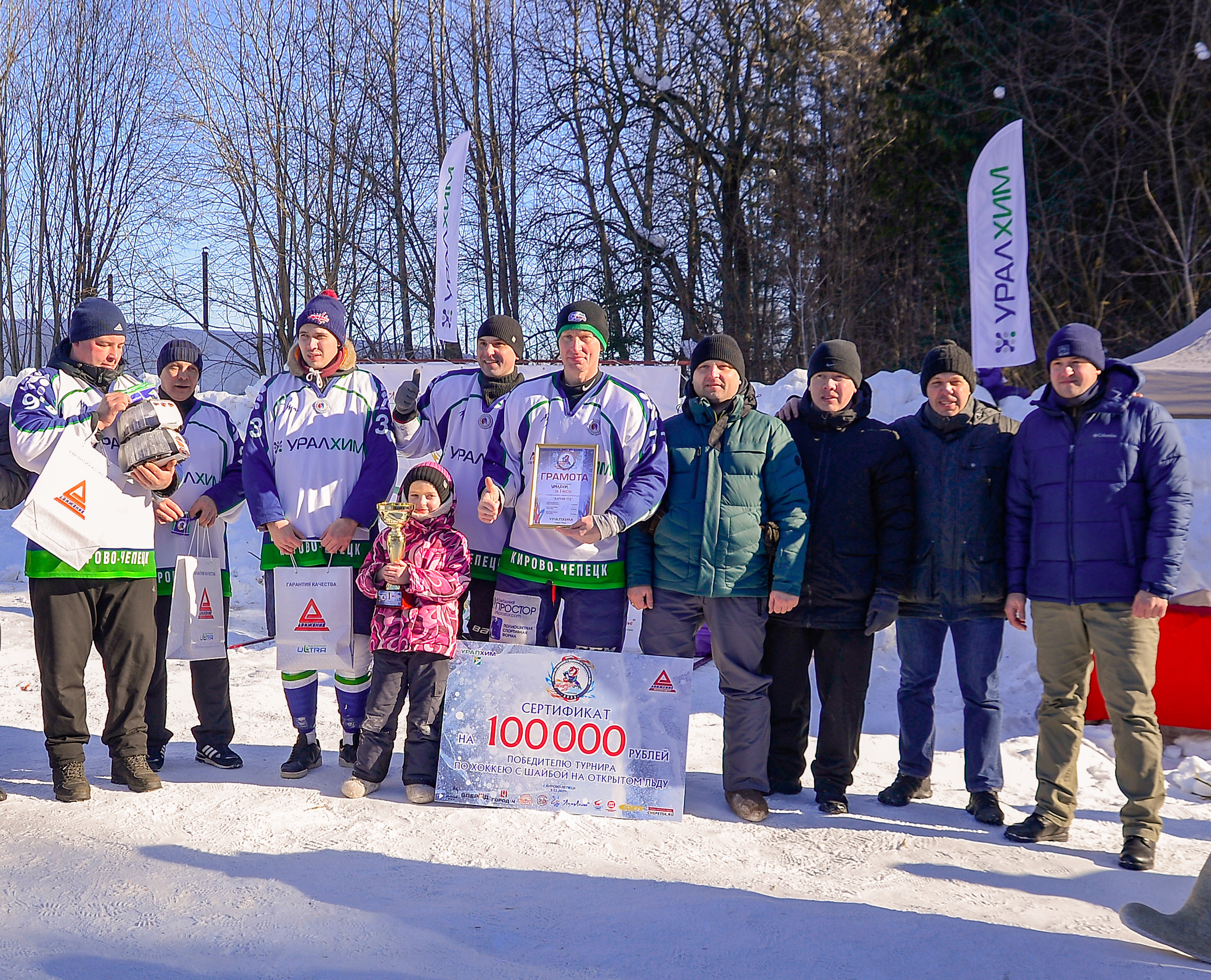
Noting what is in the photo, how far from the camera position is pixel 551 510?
4000 mm

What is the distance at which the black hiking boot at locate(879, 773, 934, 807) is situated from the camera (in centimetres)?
414

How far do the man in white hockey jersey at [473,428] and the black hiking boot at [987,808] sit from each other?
2.23 meters

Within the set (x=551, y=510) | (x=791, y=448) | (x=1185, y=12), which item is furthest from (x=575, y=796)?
(x=1185, y=12)

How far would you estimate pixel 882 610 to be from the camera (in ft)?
13.1

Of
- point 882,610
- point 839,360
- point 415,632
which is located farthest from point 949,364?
point 415,632

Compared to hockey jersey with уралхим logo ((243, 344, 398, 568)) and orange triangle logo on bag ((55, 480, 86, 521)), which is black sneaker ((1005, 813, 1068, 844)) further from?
orange triangle logo on bag ((55, 480, 86, 521))

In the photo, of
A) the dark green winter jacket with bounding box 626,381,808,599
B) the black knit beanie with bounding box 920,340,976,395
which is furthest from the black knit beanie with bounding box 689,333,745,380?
the black knit beanie with bounding box 920,340,976,395

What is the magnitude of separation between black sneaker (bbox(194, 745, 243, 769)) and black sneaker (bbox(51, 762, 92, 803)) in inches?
22.1

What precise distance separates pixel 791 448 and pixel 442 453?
5.47ft

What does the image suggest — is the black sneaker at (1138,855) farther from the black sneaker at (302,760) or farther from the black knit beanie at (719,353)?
the black sneaker at (302,760)

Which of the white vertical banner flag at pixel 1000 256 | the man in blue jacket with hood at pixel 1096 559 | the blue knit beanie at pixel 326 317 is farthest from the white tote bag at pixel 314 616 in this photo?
the white vertical banner flag at pixel 1000 256

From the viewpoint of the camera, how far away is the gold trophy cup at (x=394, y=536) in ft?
13.1

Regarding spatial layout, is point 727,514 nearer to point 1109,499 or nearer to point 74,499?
point 1109,499

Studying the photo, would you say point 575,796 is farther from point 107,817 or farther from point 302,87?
point 302,87
